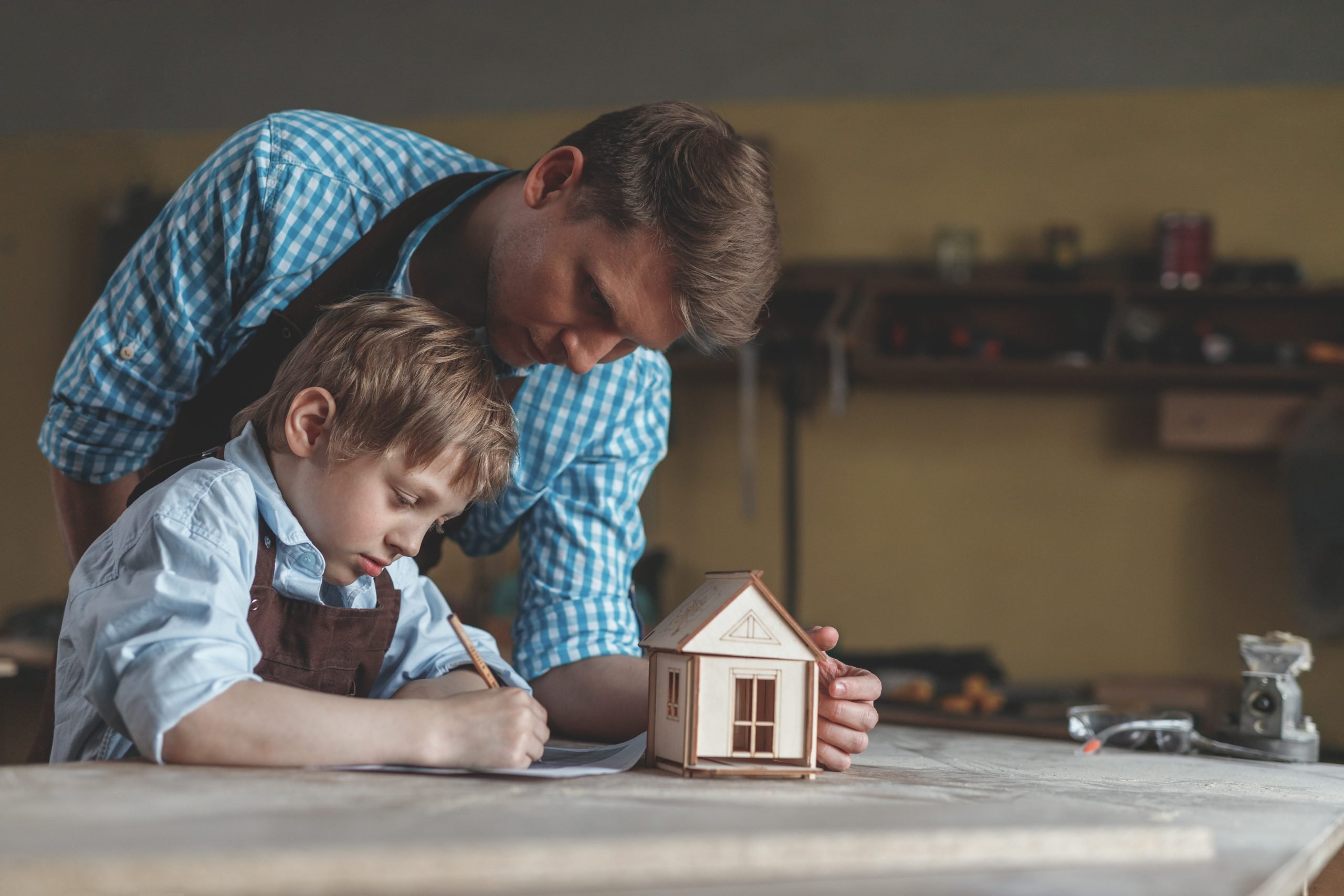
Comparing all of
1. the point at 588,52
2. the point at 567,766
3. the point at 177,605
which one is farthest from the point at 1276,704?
the point at 588,52

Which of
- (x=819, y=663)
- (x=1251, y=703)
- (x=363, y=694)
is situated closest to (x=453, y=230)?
(x=363, y=694)

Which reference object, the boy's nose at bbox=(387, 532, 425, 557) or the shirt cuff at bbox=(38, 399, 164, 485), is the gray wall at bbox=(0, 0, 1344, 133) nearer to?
the shirt cuff at bbox=(38, 399, 164, 485)

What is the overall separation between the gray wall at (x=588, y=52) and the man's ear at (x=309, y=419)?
11.8ft

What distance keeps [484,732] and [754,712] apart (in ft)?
0.79

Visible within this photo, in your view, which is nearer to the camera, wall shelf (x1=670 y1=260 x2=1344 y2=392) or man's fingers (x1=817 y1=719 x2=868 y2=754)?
man's fingers (x1=817 y1=719 x2=868 y2=754)

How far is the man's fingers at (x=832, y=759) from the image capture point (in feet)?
3.62

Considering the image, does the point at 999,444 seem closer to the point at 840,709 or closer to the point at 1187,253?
the point at 1187,253

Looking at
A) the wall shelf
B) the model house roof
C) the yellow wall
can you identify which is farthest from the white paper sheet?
the yellow wall

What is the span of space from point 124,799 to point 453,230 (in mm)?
886

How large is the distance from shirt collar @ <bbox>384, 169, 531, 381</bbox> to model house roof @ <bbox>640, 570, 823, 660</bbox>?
19.1 inches

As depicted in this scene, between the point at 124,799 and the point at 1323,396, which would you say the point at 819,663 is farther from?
the point at 1323,396

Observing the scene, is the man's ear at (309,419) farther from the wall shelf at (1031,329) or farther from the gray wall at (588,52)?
the gray wall at (588,52)

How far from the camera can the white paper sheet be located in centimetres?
94

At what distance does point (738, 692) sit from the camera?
41.6 inches
